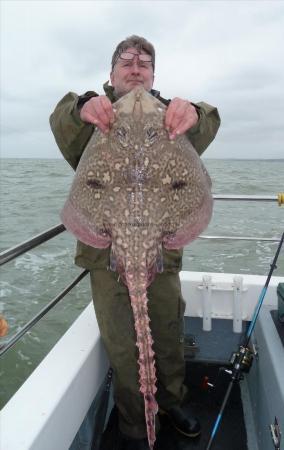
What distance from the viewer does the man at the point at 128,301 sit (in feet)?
7.78

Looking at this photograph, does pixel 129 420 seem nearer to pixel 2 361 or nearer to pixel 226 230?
pixel 2 361

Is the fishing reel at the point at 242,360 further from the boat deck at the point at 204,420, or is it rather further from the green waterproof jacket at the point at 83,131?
the green waterproof jacket at the point at 83,131

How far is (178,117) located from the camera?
6.05 feet

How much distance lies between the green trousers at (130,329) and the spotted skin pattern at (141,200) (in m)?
0.88

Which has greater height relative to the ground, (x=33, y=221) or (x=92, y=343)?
(x=92, y=343)

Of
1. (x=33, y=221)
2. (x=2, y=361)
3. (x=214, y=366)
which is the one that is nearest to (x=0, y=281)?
(x=2, y=361)

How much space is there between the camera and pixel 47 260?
12.6 m

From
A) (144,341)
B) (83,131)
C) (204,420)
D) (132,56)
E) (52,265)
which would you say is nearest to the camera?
(144,341)

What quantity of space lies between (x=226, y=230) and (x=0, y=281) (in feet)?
25.7

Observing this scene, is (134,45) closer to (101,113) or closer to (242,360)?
(101,113)

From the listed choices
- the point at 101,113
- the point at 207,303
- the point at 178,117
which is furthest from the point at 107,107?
the point at 207,303

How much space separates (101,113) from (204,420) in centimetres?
278

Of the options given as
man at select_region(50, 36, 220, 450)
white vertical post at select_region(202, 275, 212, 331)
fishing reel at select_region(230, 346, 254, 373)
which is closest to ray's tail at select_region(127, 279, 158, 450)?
man at select_region(50, 36, 220, 450)

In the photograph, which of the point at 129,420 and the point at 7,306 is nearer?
the point at 129,420
